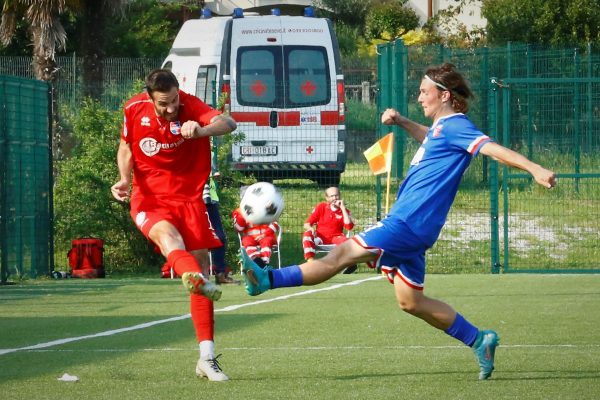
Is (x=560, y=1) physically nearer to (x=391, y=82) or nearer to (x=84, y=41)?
(x=84, y=41)

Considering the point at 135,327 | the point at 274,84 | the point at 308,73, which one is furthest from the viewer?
the point at 308,73

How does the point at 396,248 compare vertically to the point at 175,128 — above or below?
below

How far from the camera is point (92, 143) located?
64.4ft

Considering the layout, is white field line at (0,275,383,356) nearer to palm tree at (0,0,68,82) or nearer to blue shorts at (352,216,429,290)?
blue shorts at (352,216,429,290)

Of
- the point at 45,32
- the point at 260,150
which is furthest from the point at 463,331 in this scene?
the point at 45,32

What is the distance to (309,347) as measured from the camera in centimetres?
940

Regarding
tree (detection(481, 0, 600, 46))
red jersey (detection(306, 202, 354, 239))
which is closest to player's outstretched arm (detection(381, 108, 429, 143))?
red jersey (detection(306, 202, 354, 239))

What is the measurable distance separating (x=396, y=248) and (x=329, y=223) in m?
11.1

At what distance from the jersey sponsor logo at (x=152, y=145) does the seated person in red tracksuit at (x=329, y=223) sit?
10.1 m

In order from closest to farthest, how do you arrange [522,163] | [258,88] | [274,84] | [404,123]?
[522,163]
[404,123]
[258,88]
[274,84]

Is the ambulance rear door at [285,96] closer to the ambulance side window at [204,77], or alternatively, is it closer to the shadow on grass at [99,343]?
the ambulance side window at [204,77]

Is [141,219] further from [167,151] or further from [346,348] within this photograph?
[346,348]

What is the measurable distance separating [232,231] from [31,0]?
11.3 meters

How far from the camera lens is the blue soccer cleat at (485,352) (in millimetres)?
7699
